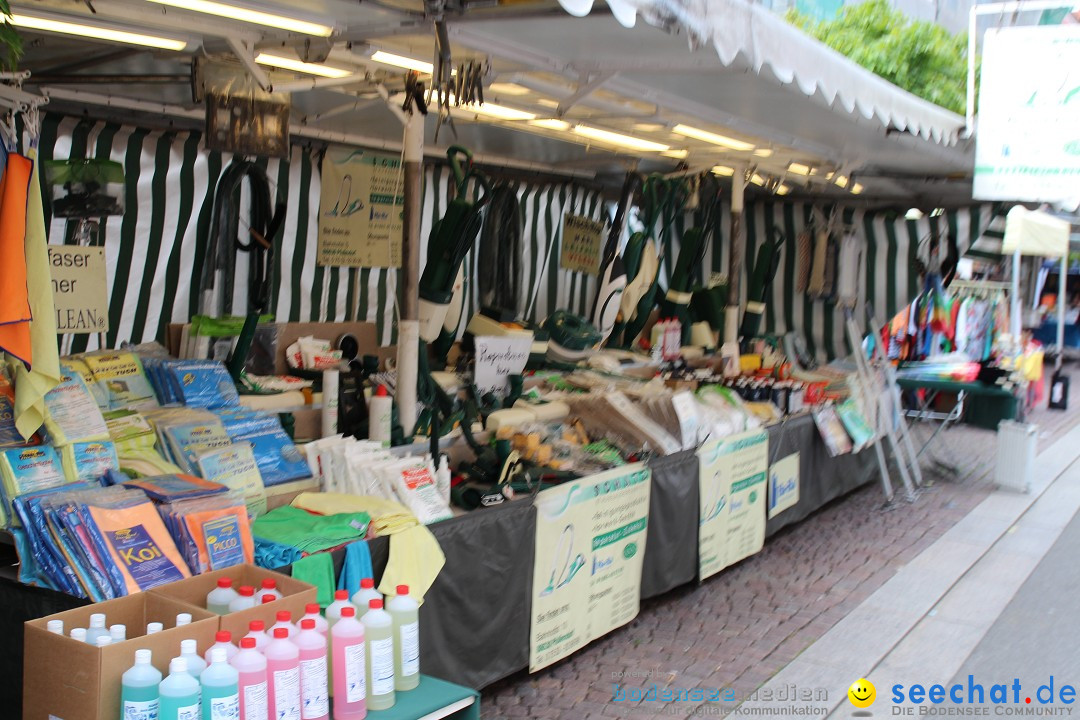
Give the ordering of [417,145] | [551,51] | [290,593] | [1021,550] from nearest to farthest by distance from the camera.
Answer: [290,593] < [551,51] < [417,145] < [1021,550]

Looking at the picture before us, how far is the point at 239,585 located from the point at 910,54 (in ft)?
64.1

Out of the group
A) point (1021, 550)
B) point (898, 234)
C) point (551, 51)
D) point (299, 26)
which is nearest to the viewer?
point (299, 26)

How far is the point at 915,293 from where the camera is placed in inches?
396

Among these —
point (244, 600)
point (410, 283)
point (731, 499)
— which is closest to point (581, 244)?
point (731, 499)

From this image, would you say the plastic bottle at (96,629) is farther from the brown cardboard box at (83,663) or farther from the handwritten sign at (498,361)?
the handwritten sign at (498,361)

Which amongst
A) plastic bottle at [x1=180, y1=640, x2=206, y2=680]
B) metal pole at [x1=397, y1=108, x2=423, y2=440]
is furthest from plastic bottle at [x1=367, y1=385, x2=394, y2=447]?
plastic bottle at [x1=180, y1=640, x2=206, y2=680]

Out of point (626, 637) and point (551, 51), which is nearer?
point (551, 51)

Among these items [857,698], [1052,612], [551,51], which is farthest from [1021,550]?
[551,51]

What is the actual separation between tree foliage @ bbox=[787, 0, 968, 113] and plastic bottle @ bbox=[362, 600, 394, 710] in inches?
735

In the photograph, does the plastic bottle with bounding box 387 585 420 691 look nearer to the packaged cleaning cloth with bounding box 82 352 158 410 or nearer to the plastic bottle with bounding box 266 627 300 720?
the plastic bottle with bounding box 266 627 300 720

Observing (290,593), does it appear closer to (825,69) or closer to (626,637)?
(626,637)

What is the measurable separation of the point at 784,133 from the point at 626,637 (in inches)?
142

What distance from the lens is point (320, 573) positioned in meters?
3.36

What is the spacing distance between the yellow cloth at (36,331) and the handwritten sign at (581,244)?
5.92 metres
